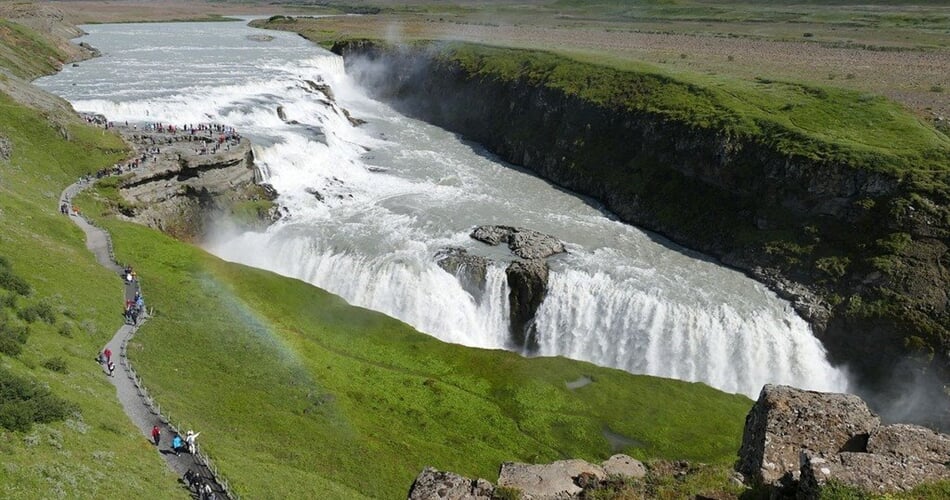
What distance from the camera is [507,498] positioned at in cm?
1541

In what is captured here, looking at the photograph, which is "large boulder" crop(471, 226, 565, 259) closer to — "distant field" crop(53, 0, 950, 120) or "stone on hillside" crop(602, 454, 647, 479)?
"stone on hillside" crop(602, 454, 647, 479)

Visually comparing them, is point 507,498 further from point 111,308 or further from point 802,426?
point 111,308

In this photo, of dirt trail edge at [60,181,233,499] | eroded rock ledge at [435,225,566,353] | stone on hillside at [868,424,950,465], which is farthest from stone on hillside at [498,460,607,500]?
eroded rock ledge at [435,225,566,353]

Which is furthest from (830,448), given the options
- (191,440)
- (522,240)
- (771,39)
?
(771,39)

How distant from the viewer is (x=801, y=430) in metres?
16.3

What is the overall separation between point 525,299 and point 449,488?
30.4m

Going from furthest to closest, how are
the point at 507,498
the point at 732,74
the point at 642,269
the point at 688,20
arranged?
the point at 688,20 < the point at 732,74 < the point at 642,269 < the point at 507,498

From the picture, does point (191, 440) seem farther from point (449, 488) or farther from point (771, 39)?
point (771, 39)

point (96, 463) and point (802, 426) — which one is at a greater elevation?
point (802, 426)

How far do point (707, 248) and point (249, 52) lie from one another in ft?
331

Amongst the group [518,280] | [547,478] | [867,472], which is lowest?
[518,280]

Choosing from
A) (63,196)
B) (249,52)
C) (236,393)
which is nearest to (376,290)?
(236,393)

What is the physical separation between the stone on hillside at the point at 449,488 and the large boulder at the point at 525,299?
29.5 metres

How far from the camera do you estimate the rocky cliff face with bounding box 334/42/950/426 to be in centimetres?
4366
